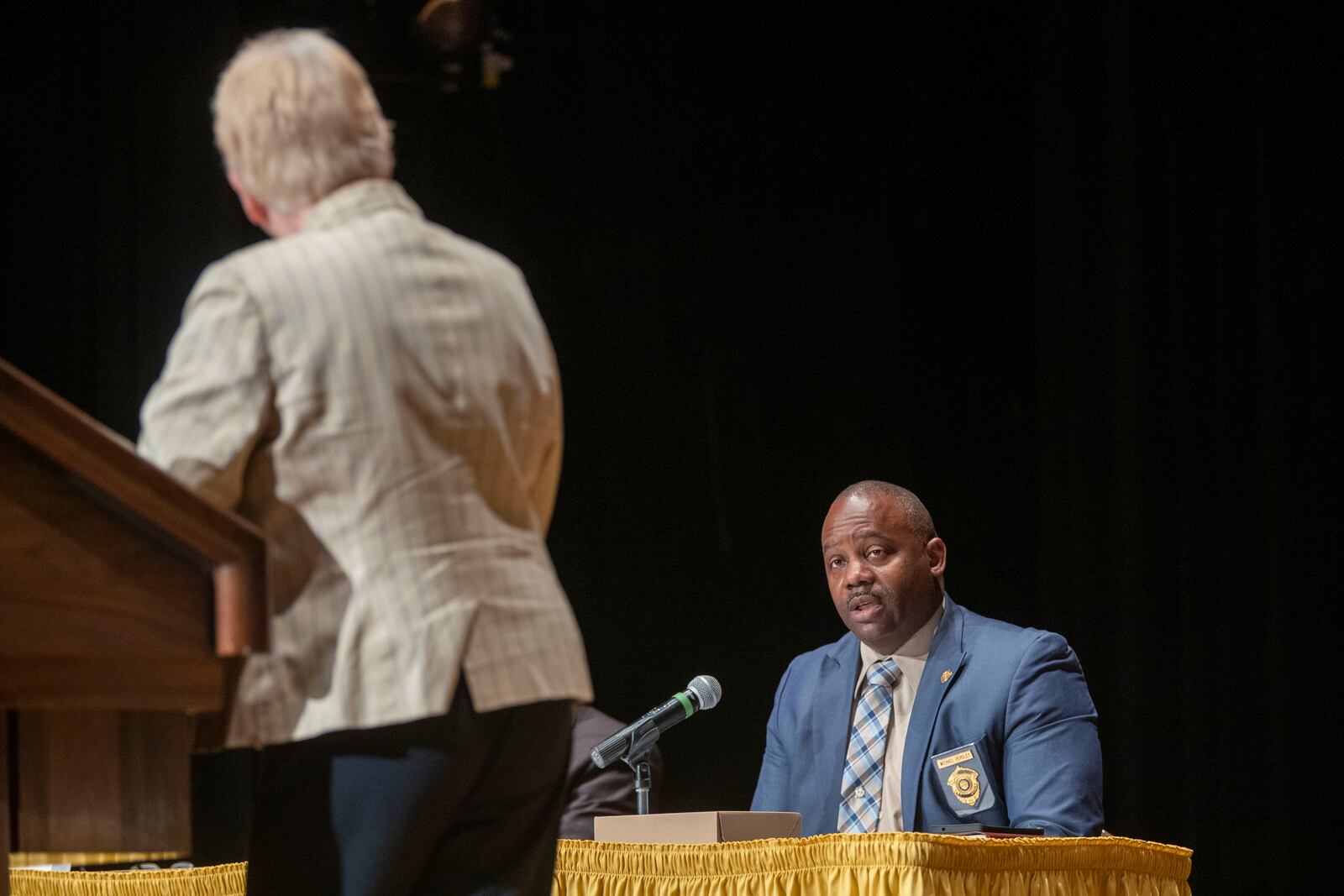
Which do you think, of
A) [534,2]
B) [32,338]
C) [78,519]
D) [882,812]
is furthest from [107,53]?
[78,519]

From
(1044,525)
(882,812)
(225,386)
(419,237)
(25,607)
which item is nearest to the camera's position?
(25,607)

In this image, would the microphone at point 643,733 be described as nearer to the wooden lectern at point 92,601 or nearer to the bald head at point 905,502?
the bald head at point 905,502

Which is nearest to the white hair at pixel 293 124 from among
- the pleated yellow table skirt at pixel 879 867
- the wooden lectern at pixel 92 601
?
the wooden lectern at pixel 92 601

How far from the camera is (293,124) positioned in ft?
5.30

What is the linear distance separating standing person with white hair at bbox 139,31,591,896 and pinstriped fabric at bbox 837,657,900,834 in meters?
2.33

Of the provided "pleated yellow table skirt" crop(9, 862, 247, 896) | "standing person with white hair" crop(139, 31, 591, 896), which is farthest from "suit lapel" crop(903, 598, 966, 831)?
"standing person with white hair" crop(139, 31, 591, 896)

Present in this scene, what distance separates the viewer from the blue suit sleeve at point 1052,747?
358 cm

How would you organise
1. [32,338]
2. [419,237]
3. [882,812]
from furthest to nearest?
[32,338] → [882,812] → [419,237]

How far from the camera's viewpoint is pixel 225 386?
4.83 feet

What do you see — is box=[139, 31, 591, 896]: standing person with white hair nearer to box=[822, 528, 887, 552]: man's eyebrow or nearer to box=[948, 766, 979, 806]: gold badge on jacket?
box=[948, 766, 979, 806]: gold badge on jacket

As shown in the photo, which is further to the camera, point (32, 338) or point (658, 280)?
point (658, 280)

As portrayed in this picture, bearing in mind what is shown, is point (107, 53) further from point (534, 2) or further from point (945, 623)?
point (945, 623)

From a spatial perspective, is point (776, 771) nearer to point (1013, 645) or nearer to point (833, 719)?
point (833, 719)

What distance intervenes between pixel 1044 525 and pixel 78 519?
4.59 metres
